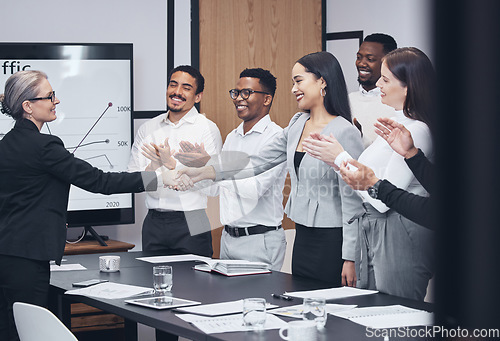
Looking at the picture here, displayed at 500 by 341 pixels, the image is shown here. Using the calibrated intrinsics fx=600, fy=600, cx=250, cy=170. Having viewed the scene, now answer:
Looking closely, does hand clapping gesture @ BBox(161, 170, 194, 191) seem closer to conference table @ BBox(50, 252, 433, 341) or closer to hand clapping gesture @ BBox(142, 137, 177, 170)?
hand clapping gesture @ BBox(142, 137, 177, 170)

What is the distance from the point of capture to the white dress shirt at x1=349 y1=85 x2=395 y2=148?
11.6 ft

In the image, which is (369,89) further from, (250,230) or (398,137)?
(398,137)

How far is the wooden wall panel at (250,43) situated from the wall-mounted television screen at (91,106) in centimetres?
80

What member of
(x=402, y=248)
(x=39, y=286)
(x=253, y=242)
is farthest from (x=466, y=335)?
(x=253, y=242)

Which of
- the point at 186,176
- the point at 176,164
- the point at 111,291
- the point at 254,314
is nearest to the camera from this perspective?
the point at 254,314

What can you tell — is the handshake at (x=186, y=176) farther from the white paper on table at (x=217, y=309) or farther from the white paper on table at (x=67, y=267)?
the white paper on table at (x=217, y=309)

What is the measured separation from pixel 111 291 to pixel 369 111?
78.6 inches

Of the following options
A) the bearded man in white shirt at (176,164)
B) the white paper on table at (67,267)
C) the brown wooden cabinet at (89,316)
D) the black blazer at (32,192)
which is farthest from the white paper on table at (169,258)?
the brown wooden cabinet at (89,316)

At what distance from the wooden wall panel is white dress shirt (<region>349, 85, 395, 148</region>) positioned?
144cm

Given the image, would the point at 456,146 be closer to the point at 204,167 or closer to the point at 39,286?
the point at 39,286

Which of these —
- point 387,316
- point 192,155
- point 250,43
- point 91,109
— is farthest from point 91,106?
point 387,316

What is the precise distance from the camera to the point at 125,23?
4.63 m

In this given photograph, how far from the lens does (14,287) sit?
7.61 ft

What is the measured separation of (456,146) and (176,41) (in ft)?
15.6
